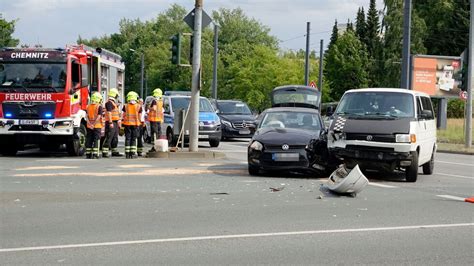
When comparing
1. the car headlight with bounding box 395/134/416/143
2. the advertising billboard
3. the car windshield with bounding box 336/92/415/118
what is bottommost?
the car headlight with bounding box 395/134/416/143

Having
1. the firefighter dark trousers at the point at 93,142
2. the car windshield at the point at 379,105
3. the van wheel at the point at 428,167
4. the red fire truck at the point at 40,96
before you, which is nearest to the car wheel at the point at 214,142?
the red fire truck at the point at 40,96

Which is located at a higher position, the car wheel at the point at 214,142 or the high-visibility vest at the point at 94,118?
the high-visibility vest at the point at 94,118

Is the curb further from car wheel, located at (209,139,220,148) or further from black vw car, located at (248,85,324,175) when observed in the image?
car wheel, located at (209,139,220,148)

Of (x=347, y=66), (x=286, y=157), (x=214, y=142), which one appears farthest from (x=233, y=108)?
(x=347, y=66)

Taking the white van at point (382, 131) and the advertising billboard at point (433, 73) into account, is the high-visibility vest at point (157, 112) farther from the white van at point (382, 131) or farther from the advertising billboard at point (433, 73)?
the advertising billboard at point (433, 73)

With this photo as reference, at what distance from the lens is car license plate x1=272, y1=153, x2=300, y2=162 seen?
48.1 feet

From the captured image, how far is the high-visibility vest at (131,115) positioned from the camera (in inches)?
767

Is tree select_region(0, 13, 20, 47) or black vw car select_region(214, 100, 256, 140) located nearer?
black vw car select_region(214, 100, 256, 140)

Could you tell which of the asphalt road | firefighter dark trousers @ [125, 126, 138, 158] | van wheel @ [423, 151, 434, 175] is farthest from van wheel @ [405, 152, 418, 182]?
firefighter dark trousers @ [125, 126, 138, 158]

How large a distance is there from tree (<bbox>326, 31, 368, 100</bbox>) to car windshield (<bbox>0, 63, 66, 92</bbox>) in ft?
216

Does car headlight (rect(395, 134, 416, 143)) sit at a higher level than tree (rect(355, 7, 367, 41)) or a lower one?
lower

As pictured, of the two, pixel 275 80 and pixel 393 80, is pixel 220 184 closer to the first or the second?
pixel 275 80

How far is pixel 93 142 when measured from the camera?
19250mm

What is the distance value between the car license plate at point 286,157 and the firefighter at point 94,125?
247 inches
